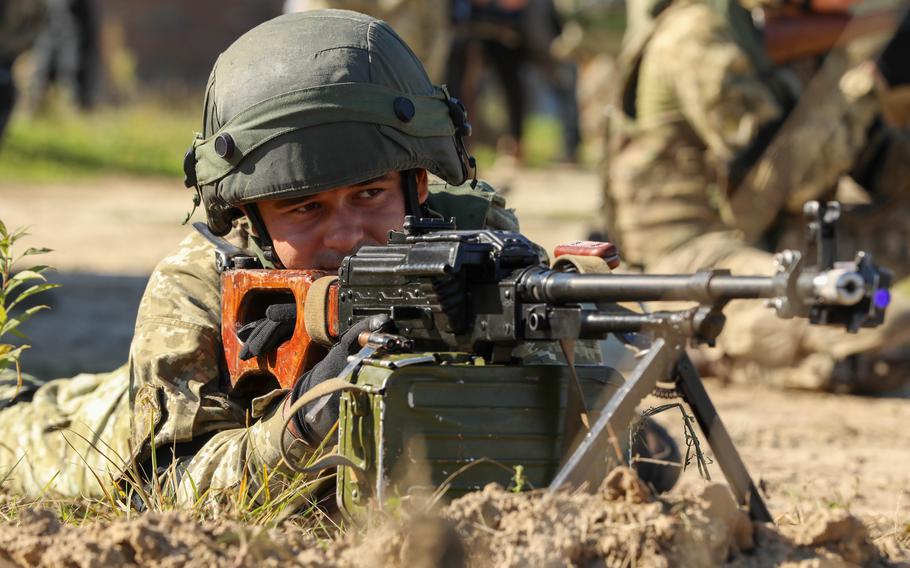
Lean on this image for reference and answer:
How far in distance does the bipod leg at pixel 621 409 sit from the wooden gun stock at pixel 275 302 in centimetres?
79

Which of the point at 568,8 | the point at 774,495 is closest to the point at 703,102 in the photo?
the point at 774,495

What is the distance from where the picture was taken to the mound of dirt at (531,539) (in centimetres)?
260

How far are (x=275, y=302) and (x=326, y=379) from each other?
65cm

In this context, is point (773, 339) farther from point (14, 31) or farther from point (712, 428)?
point (14, 31)

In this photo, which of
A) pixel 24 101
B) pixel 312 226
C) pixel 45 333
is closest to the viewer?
pixel 312 226

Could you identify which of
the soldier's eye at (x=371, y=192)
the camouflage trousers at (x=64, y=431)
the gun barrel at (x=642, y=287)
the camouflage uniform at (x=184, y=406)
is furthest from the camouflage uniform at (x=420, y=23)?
the gun barrel at (x=642, y=287)

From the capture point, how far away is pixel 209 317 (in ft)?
12.5

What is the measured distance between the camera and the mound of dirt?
2602 millimetres

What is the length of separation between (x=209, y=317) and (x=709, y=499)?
164cm

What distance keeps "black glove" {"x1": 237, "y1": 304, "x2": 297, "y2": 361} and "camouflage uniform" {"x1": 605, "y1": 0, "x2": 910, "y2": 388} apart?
Answer: 379 cm

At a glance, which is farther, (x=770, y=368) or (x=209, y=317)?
(x=770, y=368)

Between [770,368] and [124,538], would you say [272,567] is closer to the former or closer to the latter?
[124,538]

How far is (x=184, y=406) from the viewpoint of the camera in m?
3.63

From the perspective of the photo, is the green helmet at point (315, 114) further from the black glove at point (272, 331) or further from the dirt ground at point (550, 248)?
the dirt ground at point (550, 248)
